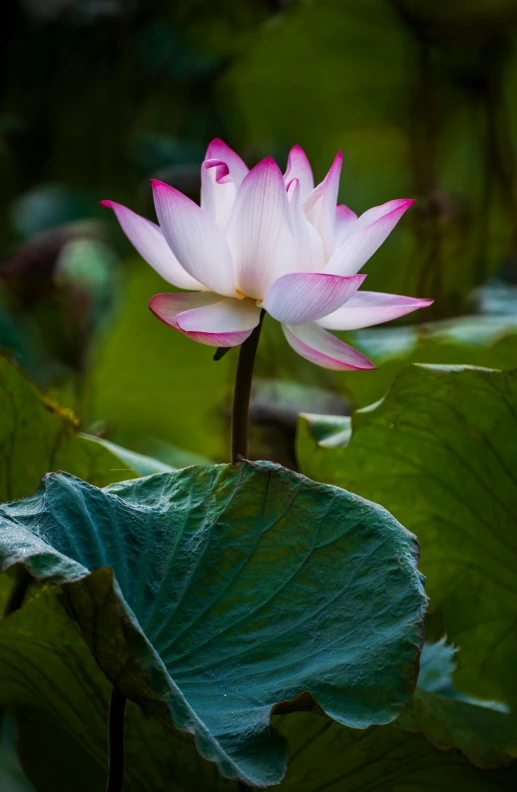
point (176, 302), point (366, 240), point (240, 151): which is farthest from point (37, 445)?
point (240, 151)

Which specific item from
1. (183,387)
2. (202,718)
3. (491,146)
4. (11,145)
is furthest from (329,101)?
(202,718)

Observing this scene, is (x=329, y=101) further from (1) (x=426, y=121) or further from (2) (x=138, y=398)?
(2) (x=138, y=398)

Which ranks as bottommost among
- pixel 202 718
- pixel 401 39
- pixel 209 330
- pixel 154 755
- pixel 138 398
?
pixel 138 398

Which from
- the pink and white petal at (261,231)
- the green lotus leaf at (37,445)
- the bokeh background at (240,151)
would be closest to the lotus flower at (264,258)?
the pink and white petal at (261,231)

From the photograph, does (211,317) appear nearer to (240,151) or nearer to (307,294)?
(307,294)

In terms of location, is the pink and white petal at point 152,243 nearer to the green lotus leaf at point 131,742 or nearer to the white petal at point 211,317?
the white petal at point 211,317

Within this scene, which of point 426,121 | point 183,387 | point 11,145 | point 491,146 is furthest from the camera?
point 11,145
